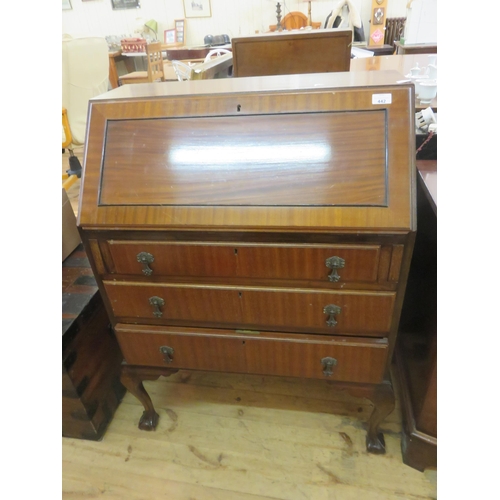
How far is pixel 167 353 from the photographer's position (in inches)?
42.7

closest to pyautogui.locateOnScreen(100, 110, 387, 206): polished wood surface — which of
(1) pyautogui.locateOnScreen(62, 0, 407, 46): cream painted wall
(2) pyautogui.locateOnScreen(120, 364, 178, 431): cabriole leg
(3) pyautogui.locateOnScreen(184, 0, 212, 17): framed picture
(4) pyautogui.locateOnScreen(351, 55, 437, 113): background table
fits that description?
(2) pyautogui.locateOnScreen(120, 364, 178, 431): cabriole leg

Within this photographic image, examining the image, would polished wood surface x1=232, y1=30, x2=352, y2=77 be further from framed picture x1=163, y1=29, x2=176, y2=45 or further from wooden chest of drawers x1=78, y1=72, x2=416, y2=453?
framed picture x1=163, y1=29, x2=176, y2=45

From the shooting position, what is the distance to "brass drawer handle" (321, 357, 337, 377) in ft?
3.24

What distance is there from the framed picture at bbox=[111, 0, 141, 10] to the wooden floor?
17.6 ft

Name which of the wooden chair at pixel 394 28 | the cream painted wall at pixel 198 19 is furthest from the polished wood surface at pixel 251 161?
the cream painted wall at pixel 198 19

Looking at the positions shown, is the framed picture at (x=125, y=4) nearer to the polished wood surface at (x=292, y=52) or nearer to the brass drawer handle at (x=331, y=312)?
the polished wood surface at (x=292, y=52)

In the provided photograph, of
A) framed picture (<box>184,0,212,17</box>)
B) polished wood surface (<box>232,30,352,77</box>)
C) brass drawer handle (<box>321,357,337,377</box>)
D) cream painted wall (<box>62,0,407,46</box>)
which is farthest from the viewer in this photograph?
framed picture (<box>184,0,212,17</box>)

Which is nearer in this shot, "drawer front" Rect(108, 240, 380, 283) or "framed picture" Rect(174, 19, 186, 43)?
"drawer front" Rect(108, 240, 380, 283)

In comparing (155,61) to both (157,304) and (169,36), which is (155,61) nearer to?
(169,36)

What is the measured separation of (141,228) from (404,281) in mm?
639

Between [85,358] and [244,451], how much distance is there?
64 cm

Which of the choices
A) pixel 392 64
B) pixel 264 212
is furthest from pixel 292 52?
pixel 264 212
